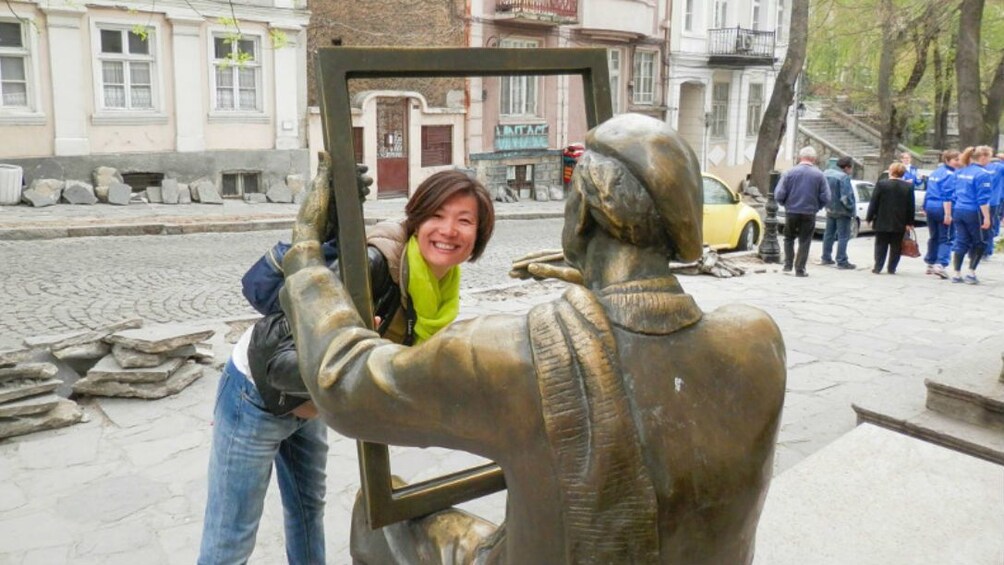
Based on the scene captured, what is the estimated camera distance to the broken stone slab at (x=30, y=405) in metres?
4.85

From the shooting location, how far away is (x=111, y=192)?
15703mm

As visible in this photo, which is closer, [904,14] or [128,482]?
[128,482]

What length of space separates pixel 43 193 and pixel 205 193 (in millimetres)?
2868

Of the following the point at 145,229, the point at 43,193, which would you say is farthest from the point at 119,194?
the point at 145,229

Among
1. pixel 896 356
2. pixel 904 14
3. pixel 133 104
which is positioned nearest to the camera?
pixel 896 356

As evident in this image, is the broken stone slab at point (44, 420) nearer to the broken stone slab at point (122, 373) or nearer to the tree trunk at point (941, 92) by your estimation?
the broken stone slab at point (122, 373)

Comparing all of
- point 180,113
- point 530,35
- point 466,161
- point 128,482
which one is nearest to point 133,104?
point 180,113

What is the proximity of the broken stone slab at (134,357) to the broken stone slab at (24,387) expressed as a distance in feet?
1.54

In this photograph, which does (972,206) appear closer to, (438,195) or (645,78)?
(438,195)

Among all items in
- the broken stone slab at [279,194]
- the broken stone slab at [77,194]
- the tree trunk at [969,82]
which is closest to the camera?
the broken stone slab at [77,194]

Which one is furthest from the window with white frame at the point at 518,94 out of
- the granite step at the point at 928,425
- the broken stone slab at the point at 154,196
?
the granite step at the point at 928,425

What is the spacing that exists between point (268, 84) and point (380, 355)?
57.2 ft

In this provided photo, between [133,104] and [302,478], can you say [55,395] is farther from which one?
[133,104]

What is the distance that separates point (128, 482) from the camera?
172 inches
